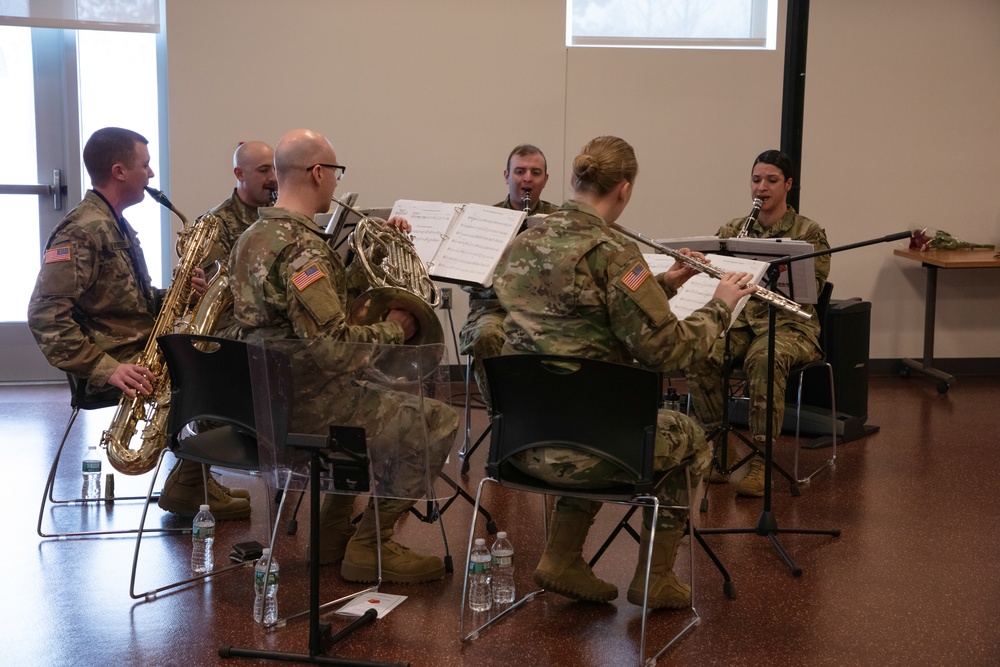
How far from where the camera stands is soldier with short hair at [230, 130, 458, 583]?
2.59 metres

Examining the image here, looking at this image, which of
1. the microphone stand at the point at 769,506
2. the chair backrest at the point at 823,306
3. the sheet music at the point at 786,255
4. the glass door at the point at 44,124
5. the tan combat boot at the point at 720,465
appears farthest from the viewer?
the glass door at the point at 44,124

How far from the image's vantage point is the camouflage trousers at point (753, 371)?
14.3 feet

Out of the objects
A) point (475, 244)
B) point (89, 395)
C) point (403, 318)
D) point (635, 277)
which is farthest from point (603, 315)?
point (89, 395)

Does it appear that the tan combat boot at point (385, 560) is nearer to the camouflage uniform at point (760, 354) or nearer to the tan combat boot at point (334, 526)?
the tan combat boot at point (334, 526)

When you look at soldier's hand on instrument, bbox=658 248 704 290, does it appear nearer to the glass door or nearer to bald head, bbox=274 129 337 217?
bald head, bbox=274 129 337 217

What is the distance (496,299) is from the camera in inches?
188

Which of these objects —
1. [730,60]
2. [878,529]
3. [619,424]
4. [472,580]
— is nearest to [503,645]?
[472,580]

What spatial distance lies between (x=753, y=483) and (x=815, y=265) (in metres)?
1.06

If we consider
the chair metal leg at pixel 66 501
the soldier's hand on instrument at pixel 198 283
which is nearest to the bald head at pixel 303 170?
→ the soldier's hand on instrument at pixel 198 283

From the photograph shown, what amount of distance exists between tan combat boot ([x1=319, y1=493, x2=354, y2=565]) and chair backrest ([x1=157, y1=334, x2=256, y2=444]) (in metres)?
0.62

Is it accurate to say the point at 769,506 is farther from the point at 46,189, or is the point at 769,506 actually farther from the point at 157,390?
the point at 46,189

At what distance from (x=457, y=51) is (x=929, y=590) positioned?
4335 mm

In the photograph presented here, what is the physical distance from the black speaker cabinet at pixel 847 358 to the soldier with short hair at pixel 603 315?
2.41 metres

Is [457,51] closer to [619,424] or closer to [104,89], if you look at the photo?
[104,89]
